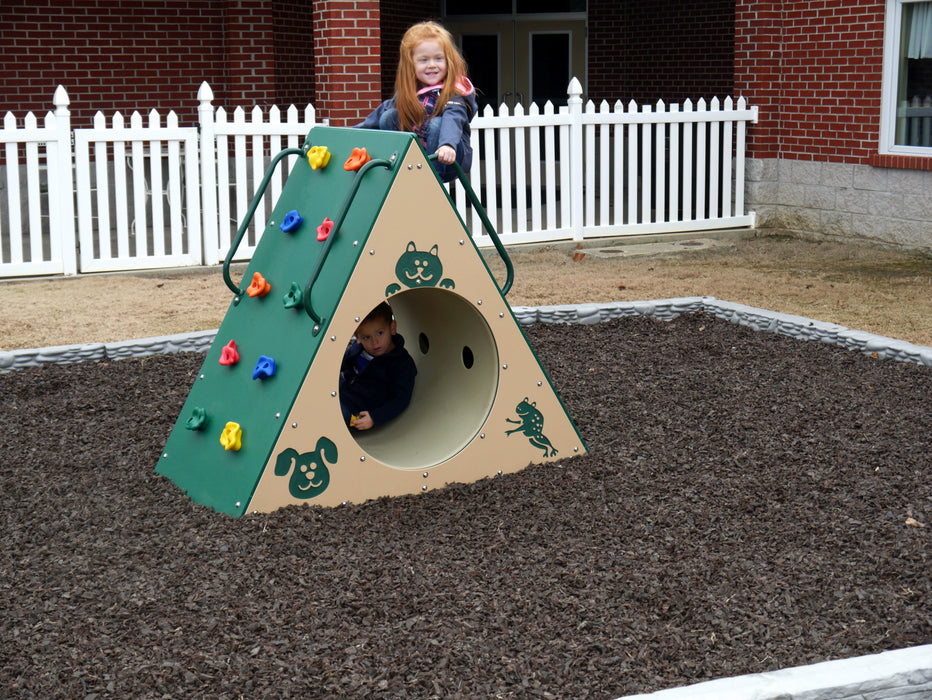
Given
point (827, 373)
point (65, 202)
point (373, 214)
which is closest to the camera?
point (373, 214)

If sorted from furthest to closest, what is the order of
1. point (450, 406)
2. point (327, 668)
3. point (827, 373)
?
point (827, 373), point (450, 406), point (327, 668)

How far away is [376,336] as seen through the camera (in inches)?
176

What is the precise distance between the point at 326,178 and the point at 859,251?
7301 mm

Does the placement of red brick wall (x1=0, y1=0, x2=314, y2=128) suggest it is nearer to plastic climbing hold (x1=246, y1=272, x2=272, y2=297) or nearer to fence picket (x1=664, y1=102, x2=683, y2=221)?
fence picket (x1=664, y1=102, x2=683, y2=221)

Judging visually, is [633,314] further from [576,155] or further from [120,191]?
[120,191]

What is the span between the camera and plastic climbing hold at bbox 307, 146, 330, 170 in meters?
4.26

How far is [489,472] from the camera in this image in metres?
4.29

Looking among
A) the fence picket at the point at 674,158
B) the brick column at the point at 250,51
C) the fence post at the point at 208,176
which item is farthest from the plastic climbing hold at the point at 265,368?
the brick column at the point at 250,51

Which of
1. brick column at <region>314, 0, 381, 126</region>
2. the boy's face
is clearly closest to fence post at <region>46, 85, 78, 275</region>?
brick column at <region>314, 0, 381, 126</region>

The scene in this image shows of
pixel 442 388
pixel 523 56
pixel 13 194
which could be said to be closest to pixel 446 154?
pixel 442 388

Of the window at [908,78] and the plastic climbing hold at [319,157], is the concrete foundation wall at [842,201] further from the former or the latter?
the plastic climbing hold at [319,157]

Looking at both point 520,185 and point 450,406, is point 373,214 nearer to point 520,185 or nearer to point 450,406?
point 450,406

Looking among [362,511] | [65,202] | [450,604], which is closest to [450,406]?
[362,511]

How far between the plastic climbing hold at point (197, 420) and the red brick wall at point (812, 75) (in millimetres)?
7936
